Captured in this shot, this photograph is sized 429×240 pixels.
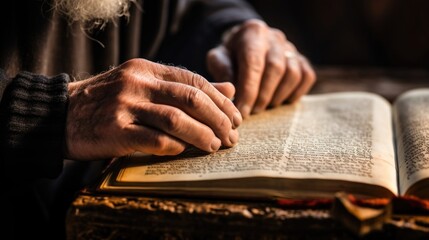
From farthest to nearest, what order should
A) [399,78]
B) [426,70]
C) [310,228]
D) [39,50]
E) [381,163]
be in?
[426,70], [399,78], [39,50], [381,163], [310,228]

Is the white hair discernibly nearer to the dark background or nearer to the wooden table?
the wooden table

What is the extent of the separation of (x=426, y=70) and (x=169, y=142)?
4.70ft

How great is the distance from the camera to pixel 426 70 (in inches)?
73.7

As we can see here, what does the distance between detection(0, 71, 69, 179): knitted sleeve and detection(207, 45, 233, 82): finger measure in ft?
1.33

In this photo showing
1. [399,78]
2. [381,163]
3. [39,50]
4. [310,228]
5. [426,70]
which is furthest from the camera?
[426,70]

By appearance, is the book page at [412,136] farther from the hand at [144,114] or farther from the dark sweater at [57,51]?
the dark sweater at [57,51]

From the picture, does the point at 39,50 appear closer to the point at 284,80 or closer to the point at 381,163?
the point at 284,80

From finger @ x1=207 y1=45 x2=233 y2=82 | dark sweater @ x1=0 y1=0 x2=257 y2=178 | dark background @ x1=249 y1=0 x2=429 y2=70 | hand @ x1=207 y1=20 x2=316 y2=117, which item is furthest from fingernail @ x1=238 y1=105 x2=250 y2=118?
dark background @ x1=249 y1=0 x2=429 y2=70

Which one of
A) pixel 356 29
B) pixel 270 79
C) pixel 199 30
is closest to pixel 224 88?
pixel 270 79

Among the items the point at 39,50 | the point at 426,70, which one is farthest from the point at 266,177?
the point at 426,70

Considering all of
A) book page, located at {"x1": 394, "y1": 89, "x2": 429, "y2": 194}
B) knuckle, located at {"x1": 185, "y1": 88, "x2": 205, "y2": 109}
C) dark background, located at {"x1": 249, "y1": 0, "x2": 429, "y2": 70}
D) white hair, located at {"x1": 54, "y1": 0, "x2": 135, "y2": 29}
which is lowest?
dark background, located at {"x1": 249, "y1": 0, "x2": 429, "y2": 70}

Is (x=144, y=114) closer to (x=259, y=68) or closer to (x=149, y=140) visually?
(x=149, y=140)

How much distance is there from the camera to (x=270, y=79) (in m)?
1.05

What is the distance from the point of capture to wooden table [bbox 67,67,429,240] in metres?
0.62
